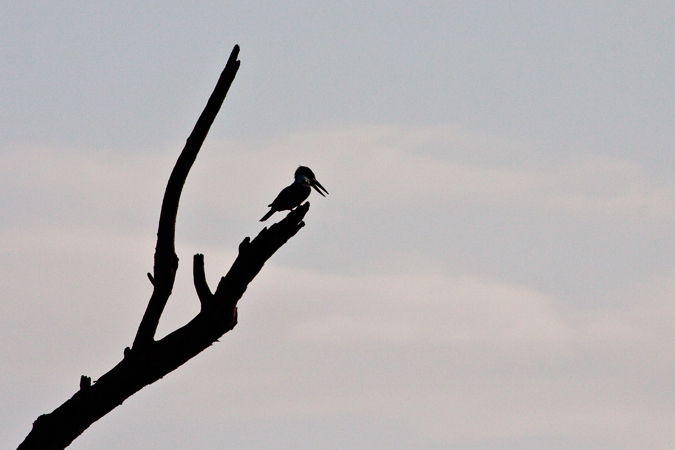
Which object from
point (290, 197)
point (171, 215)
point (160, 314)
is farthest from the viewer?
point (290, 197)

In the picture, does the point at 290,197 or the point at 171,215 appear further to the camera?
the point at 290,197

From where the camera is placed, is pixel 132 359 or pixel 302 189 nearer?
pixel 132 359

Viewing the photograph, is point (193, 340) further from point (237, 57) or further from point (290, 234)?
point (237, 57)

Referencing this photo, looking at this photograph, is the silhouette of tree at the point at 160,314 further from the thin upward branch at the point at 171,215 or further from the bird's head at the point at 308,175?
the bird's head at the point at 308,175

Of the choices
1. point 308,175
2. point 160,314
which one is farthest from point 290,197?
point 160,314

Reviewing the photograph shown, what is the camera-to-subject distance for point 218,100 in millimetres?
8977

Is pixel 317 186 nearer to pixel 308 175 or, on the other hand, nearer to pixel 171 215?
pixel 308 175

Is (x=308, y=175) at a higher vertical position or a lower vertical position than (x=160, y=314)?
higher

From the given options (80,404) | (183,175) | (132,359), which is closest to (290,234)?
(183,175)

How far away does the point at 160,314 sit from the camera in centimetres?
917

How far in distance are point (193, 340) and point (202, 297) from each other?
0.40 metres

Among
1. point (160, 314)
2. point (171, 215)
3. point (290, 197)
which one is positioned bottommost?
point (160, 314)

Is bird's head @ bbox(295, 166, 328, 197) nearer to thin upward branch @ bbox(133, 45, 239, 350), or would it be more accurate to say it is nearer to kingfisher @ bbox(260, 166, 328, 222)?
kingfisher @ bbox(260, 166, 328, 222)

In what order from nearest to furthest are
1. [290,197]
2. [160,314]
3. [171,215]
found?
[171,215] → [160,314] → [290,197]
